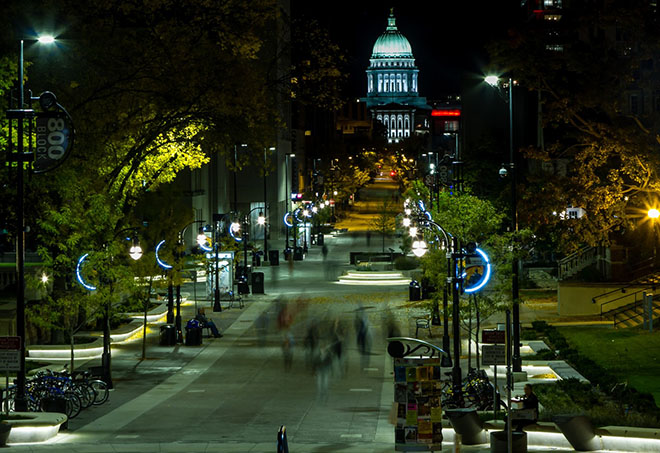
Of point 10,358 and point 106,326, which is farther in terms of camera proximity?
point 106,326

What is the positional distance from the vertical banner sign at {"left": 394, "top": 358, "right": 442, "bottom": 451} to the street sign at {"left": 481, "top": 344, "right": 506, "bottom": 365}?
4042 millimetres

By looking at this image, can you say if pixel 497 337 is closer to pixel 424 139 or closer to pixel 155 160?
pixel 155 160

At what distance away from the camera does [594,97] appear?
42.2m

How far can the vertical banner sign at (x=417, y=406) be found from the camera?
21.3 metres

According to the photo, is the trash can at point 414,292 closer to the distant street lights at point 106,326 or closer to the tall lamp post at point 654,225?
the tall lamp post at point 654,225

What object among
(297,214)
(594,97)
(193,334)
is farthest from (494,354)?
(297,214)

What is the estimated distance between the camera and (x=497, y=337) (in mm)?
26109

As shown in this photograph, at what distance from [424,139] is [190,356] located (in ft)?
477

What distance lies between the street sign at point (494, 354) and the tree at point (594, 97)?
60.1 ft

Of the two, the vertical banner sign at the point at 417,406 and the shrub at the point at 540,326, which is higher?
the vertical banner sign at the point at 417,406

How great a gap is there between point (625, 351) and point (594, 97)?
390 inches

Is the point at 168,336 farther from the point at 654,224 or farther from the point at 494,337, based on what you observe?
the point at 654,224

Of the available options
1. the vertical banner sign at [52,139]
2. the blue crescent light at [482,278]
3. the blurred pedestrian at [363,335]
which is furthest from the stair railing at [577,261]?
the vertical banner sign at [52,139]

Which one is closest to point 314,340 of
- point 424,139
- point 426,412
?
point 426,412
